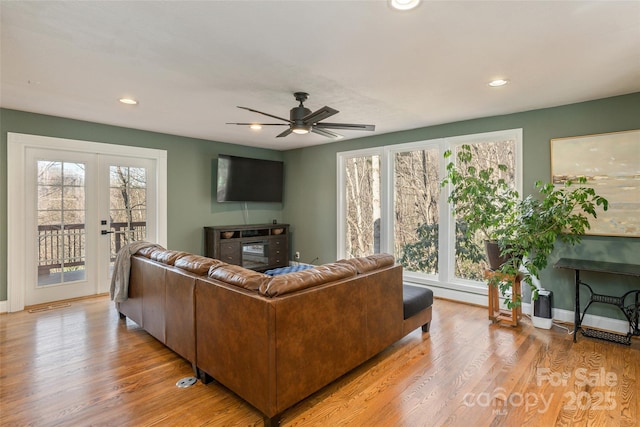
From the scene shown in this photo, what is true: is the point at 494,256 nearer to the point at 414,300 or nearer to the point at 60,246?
the point at 414,300

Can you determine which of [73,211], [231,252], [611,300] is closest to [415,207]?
[611,300]

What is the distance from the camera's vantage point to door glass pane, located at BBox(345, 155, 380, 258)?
5355 millimetres

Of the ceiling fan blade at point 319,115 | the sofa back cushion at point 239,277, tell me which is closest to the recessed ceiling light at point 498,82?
the ceiling fan blade at point 319,115

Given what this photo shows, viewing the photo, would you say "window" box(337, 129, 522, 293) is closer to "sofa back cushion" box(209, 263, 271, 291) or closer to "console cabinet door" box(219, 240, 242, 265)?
"console cabinet door" box(219, 240, 242, 265)

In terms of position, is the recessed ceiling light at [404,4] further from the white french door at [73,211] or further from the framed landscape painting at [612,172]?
the white french door at [73,211]

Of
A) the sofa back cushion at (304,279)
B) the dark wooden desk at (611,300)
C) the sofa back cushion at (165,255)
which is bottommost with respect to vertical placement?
the dark wooden desk at (611,300)

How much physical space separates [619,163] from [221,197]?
5.30 metres

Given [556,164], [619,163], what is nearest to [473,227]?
[556,164]

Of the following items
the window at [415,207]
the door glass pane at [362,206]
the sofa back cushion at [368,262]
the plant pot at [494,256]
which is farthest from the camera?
the door glass pane at [362,206]

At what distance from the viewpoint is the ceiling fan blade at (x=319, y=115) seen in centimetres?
267

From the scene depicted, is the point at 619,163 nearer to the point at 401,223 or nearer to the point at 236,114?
the point at 401,223

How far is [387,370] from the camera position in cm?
256

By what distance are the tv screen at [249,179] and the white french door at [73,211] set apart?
102 centimetres

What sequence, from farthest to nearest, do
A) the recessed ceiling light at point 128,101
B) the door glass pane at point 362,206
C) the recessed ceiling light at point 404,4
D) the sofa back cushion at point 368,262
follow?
the door glass pane at point 362,206, the recessed ceiling light at point 128,101, the sofa back cushion at point 368,262, the recessed ceiling light at point 404,4
